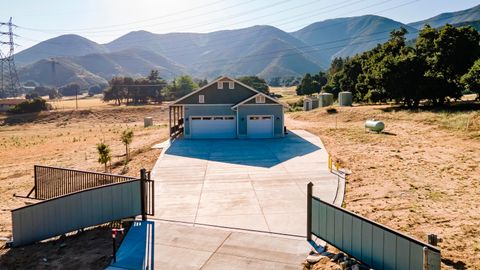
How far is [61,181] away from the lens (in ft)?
48.4

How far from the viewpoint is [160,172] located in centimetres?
2014

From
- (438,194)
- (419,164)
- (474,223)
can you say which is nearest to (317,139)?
(419,164)

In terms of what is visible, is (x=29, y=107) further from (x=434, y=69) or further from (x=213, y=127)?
(x=434, y=69)

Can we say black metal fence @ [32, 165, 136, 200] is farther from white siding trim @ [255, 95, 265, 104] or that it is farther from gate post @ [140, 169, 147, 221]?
white siding trim @ [255, 95, 265, 104]

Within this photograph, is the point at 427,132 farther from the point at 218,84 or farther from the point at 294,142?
the point at 218,84

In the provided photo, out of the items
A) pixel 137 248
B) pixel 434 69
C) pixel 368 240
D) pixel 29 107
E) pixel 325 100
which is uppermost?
pixel 434 69

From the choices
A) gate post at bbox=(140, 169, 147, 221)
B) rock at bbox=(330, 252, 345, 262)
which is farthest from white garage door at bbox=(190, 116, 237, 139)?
rock at bbox=(330, 252, 345, 262)

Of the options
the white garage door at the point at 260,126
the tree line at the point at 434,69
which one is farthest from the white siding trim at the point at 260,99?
the tree line at the point at 434,69

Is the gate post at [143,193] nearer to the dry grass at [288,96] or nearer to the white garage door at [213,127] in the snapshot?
the white garage door at [213,127]

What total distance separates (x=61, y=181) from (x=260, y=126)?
20326mm

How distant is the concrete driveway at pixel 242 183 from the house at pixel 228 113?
12.9 ft

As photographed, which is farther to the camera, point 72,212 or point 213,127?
point 213,127

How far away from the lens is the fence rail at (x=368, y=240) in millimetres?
7289

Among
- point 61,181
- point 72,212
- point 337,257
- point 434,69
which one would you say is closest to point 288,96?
point 434,69
